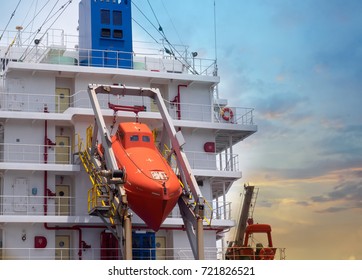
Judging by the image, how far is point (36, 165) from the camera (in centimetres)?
2403

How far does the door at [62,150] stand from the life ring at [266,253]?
6.96 metres

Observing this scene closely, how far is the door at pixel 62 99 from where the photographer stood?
25.9m

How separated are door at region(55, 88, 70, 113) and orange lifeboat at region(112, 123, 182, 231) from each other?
3.92 m

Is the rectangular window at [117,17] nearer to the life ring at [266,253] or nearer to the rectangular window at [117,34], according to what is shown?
the rectangular window at [117,34]

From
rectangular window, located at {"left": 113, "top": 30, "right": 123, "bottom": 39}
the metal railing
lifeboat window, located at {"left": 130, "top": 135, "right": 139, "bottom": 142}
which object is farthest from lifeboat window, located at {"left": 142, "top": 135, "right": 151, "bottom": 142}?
rectangular window, located at {"left": 113, "top": 30, "right": 123, "bottom": 39}

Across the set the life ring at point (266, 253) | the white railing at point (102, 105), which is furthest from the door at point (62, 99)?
the life ring at point (266, 253)

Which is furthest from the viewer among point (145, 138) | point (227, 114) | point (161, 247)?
point (227, 114)

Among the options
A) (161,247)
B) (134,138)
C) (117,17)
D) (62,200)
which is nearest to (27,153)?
(62,200)

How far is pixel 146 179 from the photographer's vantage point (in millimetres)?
21188

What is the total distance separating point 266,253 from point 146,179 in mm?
6991

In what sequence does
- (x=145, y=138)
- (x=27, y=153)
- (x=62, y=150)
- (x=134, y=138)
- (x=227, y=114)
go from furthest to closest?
(x=227, y=114), (x=62, y=150), (x=27, y=153), (x=145, y=138), (x=134, y=138)

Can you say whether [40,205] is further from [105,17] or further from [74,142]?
[105,17]

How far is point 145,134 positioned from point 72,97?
4258 millimetres
